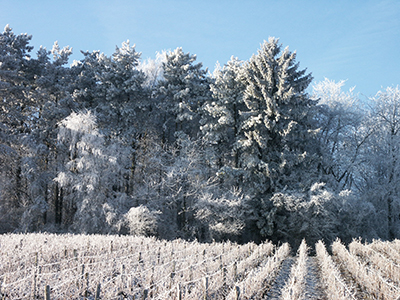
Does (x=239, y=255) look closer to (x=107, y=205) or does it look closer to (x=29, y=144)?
(x=107, y=205)

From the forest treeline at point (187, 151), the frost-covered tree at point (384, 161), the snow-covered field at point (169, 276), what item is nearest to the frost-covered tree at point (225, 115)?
the forest treeline at point (187, 151)

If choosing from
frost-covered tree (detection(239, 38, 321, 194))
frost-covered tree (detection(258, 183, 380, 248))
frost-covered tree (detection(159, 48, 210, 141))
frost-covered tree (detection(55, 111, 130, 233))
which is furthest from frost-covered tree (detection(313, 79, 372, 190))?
frost-covered tree (detection(55, 111, 130, 233))

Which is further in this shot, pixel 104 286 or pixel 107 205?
pixel 107 205

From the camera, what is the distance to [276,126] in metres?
25.9

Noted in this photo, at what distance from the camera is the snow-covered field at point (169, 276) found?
8.34m

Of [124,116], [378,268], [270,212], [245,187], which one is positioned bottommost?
[378,268]

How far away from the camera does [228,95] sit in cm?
2797

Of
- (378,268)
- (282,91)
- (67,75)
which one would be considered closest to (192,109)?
(282,91)

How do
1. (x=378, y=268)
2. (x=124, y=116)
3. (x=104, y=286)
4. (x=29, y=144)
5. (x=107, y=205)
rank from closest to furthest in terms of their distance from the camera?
(x=104, y=286) → (x=378, y=268) → (x=107, y=205) → (x=29, y=144) → (x=124, y=116)

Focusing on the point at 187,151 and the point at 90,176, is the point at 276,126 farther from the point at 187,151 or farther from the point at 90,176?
the point at 90,176

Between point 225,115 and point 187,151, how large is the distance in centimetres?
450

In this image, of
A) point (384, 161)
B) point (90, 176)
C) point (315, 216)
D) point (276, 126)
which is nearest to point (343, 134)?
point (384, 161)

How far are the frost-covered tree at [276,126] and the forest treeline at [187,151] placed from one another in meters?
0.12

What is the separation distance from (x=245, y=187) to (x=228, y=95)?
26.8 feet
